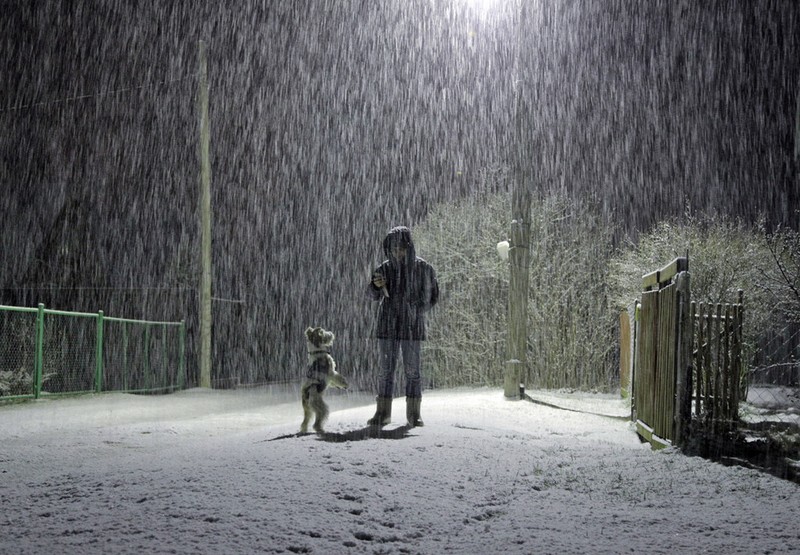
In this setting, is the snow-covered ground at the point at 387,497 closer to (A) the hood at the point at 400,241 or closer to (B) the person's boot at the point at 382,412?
(B) the person's boot at the point at 382,412

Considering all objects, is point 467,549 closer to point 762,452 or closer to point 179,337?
point 762,452

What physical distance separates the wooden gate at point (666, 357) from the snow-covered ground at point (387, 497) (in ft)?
1.22

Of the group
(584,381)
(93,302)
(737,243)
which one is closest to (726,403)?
(584,381)

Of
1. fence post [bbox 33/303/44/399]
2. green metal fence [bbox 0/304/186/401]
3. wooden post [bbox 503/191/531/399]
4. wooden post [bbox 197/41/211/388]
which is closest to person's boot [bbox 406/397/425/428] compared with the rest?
wooden post [bbox 503/191/531/399]

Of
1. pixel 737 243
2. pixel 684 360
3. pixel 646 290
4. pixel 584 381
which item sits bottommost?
pixel 584 381

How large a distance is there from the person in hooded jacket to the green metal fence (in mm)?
8120

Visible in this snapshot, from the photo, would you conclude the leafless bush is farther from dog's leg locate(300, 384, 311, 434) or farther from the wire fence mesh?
dog's leg locate(300, 384, 311, 434)

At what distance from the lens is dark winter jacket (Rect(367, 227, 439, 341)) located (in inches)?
268

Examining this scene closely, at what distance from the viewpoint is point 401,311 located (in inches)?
268

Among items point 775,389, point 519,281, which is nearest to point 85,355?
point 519,281

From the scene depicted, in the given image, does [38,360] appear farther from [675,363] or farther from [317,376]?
[675,363]

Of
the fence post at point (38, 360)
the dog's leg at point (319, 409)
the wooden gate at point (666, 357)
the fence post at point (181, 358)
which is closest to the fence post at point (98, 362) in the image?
the fence post at point (38, 360)

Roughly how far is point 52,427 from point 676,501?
23.8 ft

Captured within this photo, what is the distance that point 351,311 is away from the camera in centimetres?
2962
